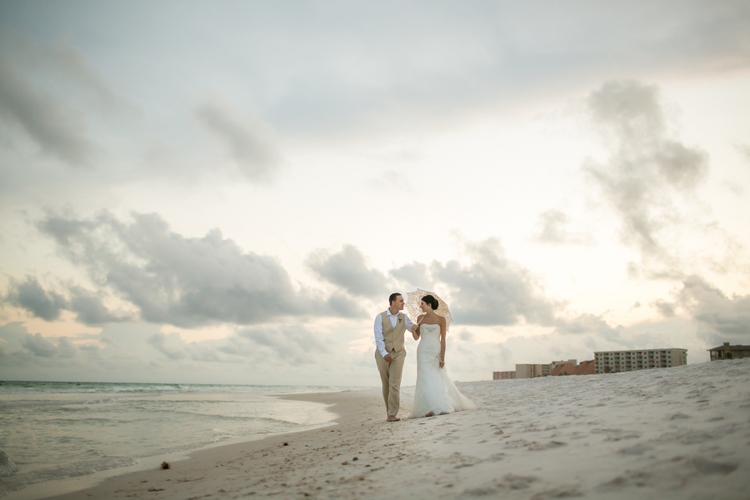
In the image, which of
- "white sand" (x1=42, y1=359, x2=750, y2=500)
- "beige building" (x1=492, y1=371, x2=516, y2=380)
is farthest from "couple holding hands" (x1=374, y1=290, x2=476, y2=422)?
"beige building" (x1=492, y1=371, x2=516, y2=380)

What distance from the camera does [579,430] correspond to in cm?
454

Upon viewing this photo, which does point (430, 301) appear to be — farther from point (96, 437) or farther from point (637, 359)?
point (637, 359)

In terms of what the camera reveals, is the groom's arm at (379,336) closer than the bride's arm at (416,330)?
Yes

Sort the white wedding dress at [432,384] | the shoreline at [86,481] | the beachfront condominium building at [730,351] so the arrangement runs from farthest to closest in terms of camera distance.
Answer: the beachfront condominium building at [730,351] < the white wedding dress at [432,384] < the shoreline at [86,481]

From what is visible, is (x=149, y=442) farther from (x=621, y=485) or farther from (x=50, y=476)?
(x=621, y=485)

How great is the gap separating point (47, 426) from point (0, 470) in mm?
6191

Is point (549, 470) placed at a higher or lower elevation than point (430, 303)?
lower

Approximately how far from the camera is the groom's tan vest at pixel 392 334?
905cm

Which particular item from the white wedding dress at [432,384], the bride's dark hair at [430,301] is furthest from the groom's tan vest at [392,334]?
the bride's dark hair at [430,301]

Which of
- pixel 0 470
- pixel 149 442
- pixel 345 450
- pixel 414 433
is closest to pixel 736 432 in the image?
pixel 414 433

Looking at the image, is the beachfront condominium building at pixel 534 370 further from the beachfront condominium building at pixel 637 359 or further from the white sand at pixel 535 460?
the white sand at pixel 535 460

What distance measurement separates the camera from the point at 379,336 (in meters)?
9.02

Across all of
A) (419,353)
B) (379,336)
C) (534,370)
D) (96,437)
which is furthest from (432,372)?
(534,370)

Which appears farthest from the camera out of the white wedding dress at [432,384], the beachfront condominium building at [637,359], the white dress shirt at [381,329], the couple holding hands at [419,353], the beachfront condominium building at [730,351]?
the beachfront condominium building at [637,359]
